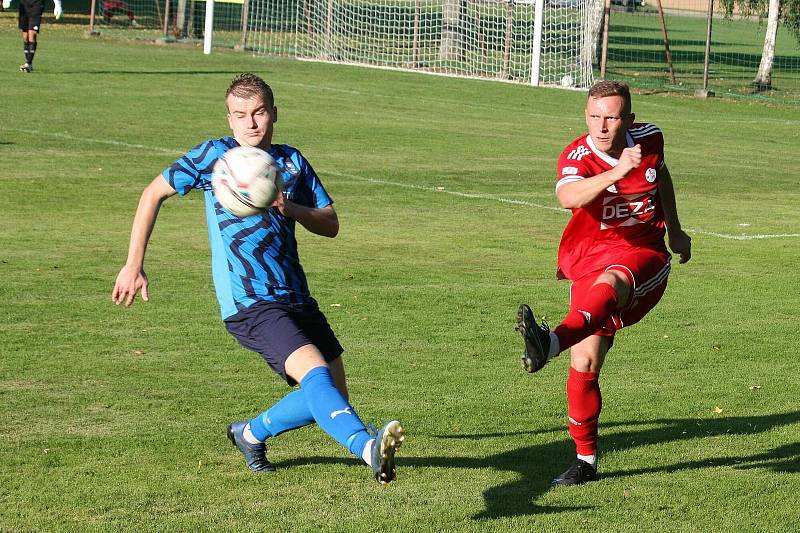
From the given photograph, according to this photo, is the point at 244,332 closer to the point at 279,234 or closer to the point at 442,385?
the point at 279,234

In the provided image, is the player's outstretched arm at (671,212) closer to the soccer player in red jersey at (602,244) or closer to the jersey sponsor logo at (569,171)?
the soccer player in red jersey at (602,244)

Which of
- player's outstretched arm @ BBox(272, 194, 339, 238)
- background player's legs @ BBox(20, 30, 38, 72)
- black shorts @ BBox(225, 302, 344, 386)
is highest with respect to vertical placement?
background player's legs @ BBox(20, 30, 38, 72)

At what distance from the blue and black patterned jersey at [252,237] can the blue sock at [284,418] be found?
50 cm

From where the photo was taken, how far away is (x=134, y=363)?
848cm

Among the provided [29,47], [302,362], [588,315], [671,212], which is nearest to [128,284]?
[302,362]

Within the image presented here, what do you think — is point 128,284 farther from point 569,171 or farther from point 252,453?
point 569,171

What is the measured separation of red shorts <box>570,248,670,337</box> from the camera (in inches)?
252

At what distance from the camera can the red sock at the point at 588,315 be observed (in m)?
6.04

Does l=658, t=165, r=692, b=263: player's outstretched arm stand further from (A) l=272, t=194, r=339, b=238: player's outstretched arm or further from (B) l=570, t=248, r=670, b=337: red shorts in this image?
A: (A) l=272, t=194, r=339, b=238: player's outstretched arm

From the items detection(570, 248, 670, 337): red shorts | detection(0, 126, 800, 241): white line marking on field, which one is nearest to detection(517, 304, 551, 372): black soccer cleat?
detection(570, 248, 670, 337): red shorts

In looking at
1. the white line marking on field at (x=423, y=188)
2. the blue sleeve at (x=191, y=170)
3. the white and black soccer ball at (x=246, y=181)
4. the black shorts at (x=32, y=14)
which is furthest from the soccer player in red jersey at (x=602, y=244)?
the black shorts at (x=32, y=14)

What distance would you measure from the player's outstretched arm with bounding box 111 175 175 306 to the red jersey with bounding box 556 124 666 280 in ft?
A: 6.56

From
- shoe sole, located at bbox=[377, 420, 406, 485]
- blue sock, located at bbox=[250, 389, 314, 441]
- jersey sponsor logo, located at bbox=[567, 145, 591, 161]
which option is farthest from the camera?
jersey sponsor logo, located at bbox=[567, 145, 591, 161]

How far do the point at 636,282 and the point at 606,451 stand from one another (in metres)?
1.06
